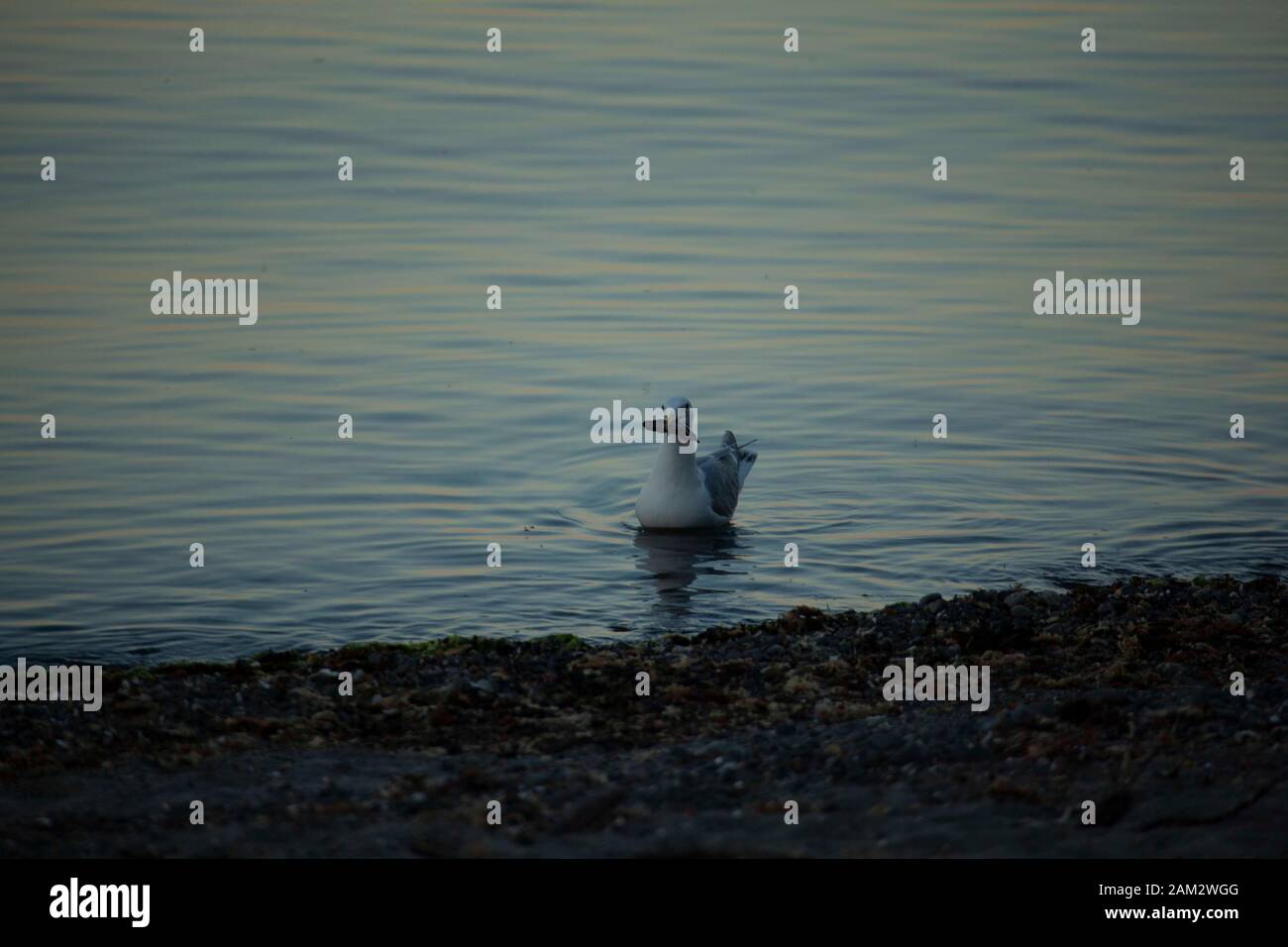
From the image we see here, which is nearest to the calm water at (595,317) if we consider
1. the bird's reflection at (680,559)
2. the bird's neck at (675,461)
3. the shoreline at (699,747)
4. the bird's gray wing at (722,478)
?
the bird's reflection at (680,559)

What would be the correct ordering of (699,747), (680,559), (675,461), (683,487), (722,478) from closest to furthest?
(699,747)
(680,559)
(683,487)
(675,461)
(722,478)

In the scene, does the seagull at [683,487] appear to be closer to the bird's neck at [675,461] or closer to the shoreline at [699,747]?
the bird's neck at [675,461]

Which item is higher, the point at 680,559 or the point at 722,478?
the point at 722,478

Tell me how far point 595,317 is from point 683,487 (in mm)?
7418

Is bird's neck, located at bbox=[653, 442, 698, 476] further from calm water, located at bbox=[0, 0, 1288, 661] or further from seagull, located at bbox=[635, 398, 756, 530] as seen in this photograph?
calm water, located at bbox=[0, 0, 1288, 661]

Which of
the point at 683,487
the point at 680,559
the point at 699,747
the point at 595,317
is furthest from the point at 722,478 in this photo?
the point at 699,747

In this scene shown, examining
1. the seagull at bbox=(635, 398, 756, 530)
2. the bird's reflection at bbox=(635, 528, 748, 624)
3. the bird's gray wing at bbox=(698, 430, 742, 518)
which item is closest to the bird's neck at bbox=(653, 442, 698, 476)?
the seagull at bbox=(635, 398, 756, 530)

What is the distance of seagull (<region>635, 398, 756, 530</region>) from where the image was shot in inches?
603

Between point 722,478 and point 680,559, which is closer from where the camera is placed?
point 680,559

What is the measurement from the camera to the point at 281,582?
527 inches

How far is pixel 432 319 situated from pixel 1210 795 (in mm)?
16571

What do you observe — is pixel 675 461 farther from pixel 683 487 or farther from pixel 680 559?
pixel 680 559

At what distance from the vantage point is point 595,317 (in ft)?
73.2

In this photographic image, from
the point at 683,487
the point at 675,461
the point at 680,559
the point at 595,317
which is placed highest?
the point at 595,317
